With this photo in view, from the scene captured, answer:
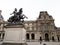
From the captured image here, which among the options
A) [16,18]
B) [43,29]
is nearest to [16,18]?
[16,18]

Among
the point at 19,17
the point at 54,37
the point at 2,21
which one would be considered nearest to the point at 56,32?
the point at 54,37

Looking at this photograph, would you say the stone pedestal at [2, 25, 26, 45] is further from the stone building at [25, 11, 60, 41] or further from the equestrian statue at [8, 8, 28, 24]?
the stone building at [25, 11, 60, 41]

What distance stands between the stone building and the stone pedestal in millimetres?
24223

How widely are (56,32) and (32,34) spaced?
7.84 meters

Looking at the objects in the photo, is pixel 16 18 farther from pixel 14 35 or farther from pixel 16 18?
pixel 14 35

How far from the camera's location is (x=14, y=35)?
25.1ft

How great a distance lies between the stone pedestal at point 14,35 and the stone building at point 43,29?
2422cm

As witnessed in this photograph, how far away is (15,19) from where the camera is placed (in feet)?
27.0

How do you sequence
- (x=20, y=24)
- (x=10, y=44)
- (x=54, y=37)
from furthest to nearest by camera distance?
(x=54, y=37) < (x=20, y=24) < (x=10, y=44)

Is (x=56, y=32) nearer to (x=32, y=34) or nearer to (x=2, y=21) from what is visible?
(x=32, y=34)

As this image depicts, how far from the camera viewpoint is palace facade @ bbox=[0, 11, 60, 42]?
3179 cm

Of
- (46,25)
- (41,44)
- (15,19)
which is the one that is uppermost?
(15,19)

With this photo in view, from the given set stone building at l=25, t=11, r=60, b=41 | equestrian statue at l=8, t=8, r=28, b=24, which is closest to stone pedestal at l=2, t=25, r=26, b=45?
equestrian statue at l=8, t=8, r=28, b=24

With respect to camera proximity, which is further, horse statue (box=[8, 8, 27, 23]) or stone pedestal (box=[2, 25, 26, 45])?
horse statue (box=[8, 8, 27, 23])
